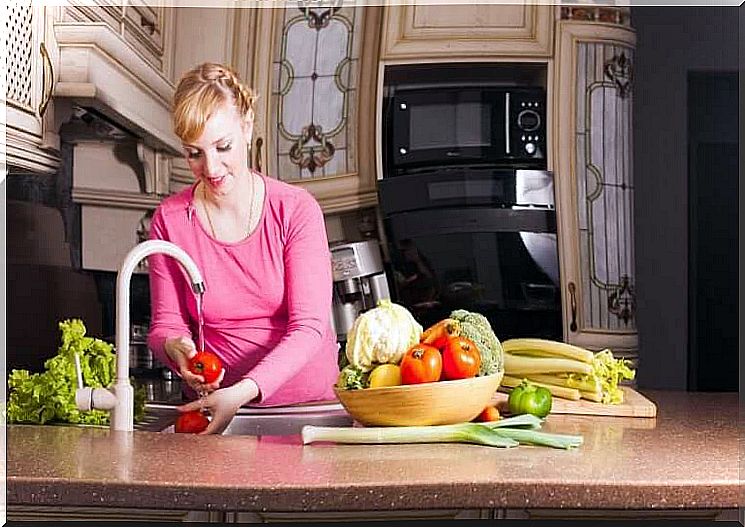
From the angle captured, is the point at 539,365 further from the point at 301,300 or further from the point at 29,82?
the point at 29,82

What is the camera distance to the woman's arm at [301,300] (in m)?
2.04

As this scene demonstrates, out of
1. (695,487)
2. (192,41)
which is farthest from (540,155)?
(695,487)

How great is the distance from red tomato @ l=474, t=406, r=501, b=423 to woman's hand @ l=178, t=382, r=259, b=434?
1.38ft

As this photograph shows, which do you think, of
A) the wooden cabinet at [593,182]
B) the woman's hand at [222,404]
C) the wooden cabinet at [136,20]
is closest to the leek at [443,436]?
the woman's hand at [222,404]

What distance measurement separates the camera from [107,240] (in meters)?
2.69

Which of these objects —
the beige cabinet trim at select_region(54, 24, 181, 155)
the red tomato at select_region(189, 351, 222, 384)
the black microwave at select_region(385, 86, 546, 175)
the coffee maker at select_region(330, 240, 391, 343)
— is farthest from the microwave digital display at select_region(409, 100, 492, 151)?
the red tomato at select_region(189, 351, 222, 384)

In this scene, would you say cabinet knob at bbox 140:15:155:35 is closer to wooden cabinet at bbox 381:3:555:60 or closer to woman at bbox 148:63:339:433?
woman at bbox 148:63:339:433

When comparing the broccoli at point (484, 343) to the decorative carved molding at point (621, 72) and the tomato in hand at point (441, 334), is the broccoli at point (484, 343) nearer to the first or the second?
the tomato in hand at point (441, 334)

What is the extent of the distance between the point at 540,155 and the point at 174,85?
934 mm

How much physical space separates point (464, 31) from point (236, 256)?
90cm

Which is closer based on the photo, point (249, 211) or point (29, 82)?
point (29, 82)

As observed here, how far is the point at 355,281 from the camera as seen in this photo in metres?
2.73

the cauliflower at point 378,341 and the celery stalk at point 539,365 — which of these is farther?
the celery stalk at point 539,365

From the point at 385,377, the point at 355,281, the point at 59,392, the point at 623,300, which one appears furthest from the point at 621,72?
the point at 59,392
